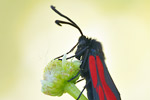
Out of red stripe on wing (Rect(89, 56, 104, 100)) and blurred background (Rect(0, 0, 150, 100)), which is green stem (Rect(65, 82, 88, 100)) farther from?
blurred background (Rect(0, 0, 150, 100))

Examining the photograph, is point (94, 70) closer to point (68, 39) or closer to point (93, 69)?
point (93, 69)

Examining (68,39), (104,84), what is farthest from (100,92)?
(68,39)

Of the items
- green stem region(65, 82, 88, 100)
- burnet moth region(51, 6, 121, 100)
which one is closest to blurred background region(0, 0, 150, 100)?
burnet moth region(51, 6, 121, 100)

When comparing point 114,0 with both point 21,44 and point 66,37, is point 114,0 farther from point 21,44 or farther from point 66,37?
point 21,44

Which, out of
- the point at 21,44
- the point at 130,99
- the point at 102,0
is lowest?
the point at 130,99

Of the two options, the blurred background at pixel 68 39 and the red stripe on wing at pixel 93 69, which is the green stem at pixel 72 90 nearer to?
the red stripe on wing at pixel 93 69

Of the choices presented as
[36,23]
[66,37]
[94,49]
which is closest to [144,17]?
[66,37]
